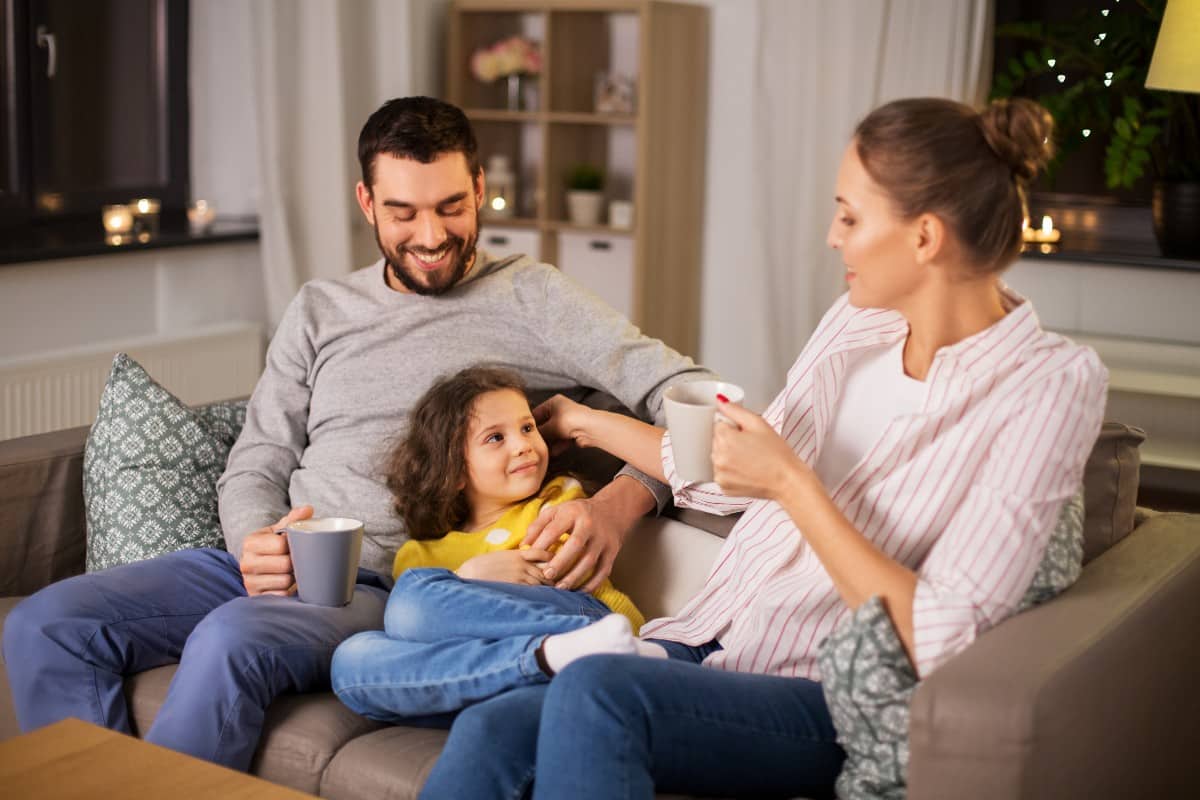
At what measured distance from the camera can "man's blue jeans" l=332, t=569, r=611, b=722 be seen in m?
1.67

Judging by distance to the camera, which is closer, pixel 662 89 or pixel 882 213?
pixel 882 213

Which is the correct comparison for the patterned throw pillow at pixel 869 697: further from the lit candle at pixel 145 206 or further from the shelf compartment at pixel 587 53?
the shelf compartment at pixel 587 53

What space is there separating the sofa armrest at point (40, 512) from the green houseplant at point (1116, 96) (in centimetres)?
292

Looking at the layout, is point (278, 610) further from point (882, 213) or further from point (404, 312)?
point (882, 213)

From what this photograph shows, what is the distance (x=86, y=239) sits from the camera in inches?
150

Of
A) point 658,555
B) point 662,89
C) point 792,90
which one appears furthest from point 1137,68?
point 658,555

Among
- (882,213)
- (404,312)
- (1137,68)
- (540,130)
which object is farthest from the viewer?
(540,130)

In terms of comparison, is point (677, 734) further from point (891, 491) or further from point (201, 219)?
point (201, 219)

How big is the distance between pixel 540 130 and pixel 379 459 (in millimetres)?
3057

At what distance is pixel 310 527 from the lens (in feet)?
5.67

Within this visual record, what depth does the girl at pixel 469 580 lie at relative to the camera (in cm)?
167

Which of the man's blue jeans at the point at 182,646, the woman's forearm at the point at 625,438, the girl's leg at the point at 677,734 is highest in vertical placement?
the woman's forearm at the point at 625,438

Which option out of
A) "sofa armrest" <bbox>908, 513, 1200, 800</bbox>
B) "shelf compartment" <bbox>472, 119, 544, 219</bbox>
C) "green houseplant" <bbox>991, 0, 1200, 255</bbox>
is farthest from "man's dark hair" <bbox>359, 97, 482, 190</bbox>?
"shelf compartment" <bbox>472, 119, 544, 219</bbox>

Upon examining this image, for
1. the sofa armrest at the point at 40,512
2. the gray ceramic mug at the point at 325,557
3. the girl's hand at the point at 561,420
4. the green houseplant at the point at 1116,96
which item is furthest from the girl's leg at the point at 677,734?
the green houseplant at the point at 1116,96
